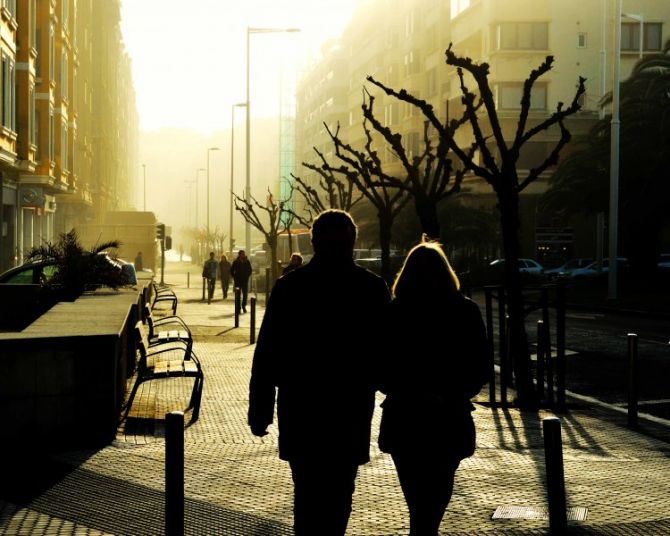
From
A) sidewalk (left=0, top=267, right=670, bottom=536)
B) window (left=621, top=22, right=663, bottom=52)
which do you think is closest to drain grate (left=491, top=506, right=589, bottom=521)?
sidewalk (left=0, top=267, right=670, bottom=536)

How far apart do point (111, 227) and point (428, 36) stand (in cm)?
2807

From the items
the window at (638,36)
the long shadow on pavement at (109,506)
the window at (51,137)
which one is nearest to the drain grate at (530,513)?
the long shadow on pavement at (109,506)

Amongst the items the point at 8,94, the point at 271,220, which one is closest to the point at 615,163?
the point at 271,220

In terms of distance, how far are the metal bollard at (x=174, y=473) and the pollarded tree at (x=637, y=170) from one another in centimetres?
3482

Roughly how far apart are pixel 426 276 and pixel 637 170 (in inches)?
Answer: 1412

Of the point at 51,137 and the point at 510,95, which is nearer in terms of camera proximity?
the point at 51,137

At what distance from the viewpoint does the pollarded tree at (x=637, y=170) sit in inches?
1508

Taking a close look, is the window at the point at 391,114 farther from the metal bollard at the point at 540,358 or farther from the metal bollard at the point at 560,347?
the metal bollard at the point at 560,347

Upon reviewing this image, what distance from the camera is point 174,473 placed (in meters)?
4.93

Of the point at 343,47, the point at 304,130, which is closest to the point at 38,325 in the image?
the point at 343,47

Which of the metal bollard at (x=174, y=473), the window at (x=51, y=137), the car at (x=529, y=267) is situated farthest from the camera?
the car at (x=529, y=267)

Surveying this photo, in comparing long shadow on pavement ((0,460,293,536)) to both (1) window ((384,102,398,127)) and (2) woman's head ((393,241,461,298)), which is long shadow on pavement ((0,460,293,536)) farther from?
(1) window ((384,102,398,127))

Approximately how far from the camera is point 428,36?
7356cm

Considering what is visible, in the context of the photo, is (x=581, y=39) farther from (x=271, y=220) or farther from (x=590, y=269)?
(x=271, y=220)
